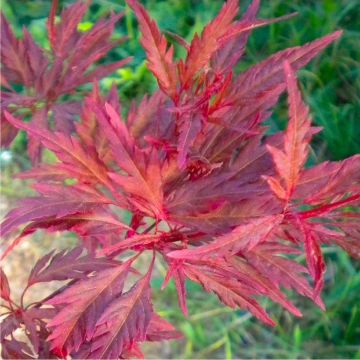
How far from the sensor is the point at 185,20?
215 centimetres

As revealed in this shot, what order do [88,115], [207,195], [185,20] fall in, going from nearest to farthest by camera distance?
[207,195] → [88,115] → [185,20]

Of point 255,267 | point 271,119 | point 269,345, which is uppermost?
point 271,119

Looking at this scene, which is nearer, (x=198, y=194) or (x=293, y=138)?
(x=293, y=138)

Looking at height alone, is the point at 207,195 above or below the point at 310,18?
below

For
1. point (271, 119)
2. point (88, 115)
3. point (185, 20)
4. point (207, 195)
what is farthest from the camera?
point (185, 20)

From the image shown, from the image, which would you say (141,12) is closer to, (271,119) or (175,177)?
(175,177)

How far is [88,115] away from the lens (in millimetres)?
902

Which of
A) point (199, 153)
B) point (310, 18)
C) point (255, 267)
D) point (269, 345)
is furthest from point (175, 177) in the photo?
point (310, 18)

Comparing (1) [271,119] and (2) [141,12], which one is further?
(1) [271,119]

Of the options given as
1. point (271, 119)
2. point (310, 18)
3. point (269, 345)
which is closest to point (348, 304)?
point (269, 345)

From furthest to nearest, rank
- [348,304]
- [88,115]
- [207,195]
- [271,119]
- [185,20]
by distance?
[185,20] → [271,119] → [348,304] → [88,115] → [207,195]

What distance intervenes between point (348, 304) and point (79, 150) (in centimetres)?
120

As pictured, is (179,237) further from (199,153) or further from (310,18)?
(310,18)

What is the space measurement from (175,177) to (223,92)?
114mm
